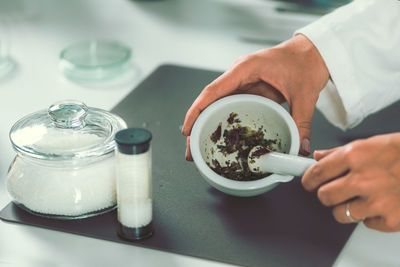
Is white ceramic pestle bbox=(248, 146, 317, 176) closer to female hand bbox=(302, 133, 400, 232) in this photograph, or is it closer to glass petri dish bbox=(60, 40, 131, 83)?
female hand bbox=(302, 133, 400, 232)

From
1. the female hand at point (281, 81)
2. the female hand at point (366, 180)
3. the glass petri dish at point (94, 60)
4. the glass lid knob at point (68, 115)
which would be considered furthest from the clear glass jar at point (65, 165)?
the glass petri dish at point (94, 60)

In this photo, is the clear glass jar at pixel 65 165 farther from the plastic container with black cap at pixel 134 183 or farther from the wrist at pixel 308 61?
the wrist at pixel 308 61

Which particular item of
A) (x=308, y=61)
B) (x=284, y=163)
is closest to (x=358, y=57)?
(x=308, y=61)

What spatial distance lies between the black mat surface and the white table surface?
0.02m

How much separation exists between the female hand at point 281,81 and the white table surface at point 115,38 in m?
0.22

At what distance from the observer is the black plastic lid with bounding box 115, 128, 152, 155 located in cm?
74

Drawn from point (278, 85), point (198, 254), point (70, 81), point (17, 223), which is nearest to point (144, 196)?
point (198, 254)

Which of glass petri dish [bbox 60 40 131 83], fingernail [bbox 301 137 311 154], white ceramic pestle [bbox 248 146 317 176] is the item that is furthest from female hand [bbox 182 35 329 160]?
glass petri dish [bbox 60 40 131 83]

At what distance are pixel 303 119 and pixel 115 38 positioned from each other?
71 centimetres

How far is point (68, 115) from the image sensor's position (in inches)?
33.6

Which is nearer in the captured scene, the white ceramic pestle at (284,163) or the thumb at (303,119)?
A: the white ceramic pestle at (284,163)

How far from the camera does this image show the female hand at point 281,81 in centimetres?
Result: 97

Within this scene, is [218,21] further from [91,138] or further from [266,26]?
[91,138]

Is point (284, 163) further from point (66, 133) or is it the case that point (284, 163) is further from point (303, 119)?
point (66, 133)
